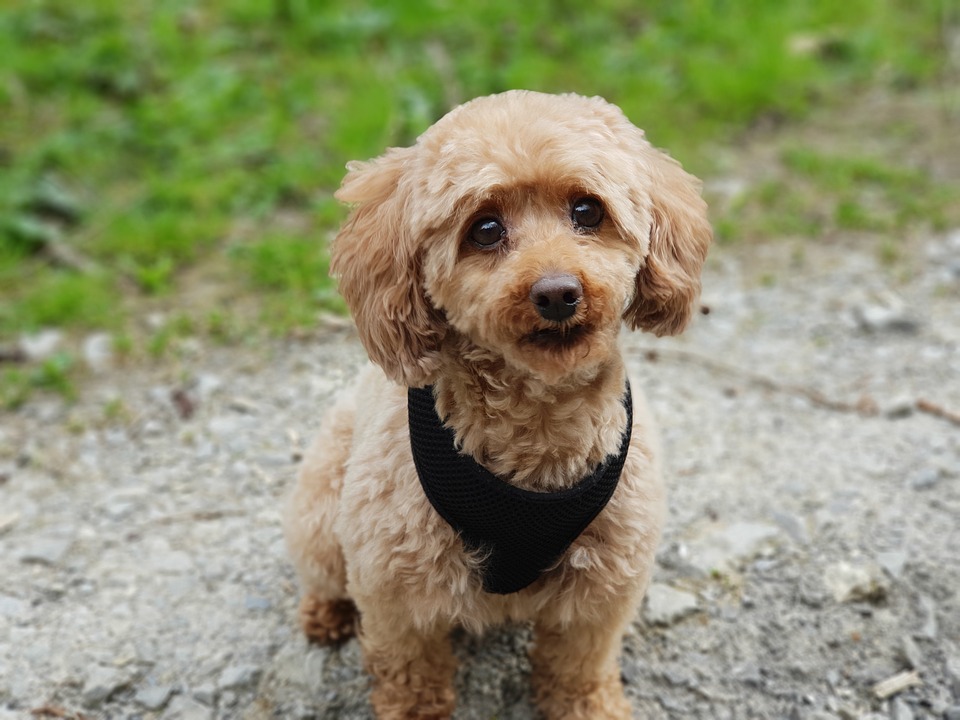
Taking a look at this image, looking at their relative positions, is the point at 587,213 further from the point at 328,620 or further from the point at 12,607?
the point at 12,607

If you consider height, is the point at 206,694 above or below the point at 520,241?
below

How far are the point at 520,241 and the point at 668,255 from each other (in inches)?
18.2

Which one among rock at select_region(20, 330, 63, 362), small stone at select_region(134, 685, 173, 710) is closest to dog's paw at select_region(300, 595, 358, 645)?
small stone at select_region(134, 685, 173, 710)

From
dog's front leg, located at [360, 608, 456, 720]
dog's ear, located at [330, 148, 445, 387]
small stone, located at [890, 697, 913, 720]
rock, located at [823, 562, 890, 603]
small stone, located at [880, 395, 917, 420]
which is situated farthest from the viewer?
small stone, located at [880, 395, 917, 420]

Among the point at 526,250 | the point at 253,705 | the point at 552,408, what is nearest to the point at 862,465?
the point at 552,408

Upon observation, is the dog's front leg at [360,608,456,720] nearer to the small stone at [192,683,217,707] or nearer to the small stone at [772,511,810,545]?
the small stone at [192,683,217,707]

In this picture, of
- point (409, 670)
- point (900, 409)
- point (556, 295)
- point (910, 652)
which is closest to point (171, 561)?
point (409, 670)

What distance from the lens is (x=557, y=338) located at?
237 centimetres

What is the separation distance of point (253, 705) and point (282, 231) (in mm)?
3499

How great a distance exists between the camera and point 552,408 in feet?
8.50

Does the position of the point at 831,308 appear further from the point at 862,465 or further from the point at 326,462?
the point at 326,462

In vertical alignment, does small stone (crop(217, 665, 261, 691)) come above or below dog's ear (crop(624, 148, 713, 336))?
below

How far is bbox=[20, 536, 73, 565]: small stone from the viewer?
389cm

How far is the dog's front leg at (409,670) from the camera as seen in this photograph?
3018 mm
